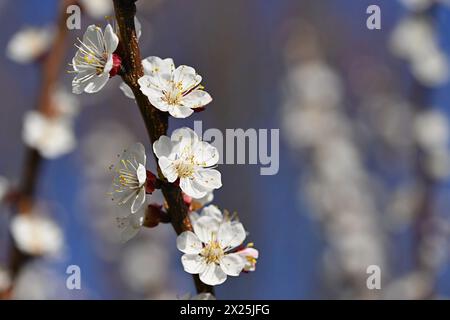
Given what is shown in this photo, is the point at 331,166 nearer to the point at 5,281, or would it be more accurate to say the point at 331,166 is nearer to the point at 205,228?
the point at 5,281

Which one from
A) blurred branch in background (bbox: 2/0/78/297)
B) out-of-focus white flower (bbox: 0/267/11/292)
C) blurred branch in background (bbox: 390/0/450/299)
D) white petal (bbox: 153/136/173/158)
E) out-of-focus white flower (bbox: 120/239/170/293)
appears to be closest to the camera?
white petal (bbox: 153/136/173/158)

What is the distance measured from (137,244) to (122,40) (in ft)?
11.5

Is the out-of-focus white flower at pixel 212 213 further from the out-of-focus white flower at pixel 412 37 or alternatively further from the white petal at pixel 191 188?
the out-of-focus white flower at pixel 412 37

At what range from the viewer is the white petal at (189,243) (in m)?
1.44

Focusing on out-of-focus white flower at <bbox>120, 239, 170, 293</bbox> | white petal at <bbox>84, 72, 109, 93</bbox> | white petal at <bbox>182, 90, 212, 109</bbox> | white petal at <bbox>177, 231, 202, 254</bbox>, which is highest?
white petal at <bbox>84, 72, 109, 93</bbox>

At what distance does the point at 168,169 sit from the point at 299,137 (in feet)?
11.2

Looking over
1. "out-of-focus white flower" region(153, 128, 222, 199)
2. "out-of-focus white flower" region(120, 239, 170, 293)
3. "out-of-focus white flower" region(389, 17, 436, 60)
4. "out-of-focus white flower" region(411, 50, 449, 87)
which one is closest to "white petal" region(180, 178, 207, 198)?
"out-of-focus white flower" region(153, 128, 222, 199)

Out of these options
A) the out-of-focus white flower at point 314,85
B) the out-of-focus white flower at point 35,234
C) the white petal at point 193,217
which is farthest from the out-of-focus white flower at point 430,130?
the white petal at point 193,217

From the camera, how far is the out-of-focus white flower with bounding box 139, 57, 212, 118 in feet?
4.60

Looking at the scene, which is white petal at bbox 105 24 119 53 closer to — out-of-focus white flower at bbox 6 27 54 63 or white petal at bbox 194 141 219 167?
white petal at bbox 194 141 219 167

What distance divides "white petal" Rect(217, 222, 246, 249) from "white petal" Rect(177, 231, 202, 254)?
0.24 ft

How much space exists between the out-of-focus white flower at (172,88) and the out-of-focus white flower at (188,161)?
6 centimetres

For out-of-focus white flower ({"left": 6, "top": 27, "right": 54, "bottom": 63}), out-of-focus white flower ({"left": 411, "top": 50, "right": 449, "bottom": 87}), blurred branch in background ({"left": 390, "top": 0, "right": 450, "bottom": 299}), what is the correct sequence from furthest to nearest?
out-of-focus white flower ({"left": 411, "top": 50, "right": 449, "bottom": 87}) → blurred branch in background ({"left": 390, "top": 0, "right": 450, "bottom": 299}) → out-of-focus white flower ({"left": 6, "top": 27, "right": 54, "bottom": 63})
